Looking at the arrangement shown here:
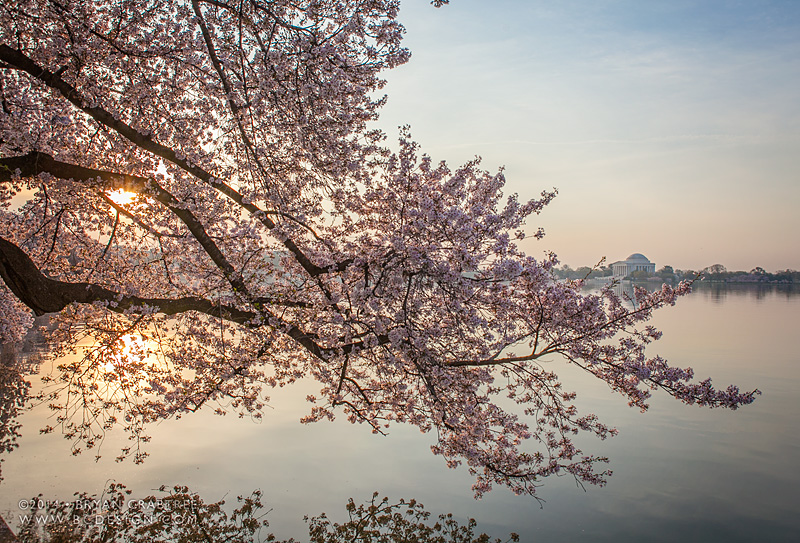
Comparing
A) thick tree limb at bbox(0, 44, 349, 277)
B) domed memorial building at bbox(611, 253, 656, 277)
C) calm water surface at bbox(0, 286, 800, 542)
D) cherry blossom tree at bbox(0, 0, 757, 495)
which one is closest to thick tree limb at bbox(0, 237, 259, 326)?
cherry blossom tree at bbox(0, 0, 757, 495)

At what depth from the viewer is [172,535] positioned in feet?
20.3

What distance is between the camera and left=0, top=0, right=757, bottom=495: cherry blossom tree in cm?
560

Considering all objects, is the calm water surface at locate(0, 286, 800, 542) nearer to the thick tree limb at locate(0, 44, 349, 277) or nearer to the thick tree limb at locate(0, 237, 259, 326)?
the thick tree limb at locate(0, 237, 259, 326)

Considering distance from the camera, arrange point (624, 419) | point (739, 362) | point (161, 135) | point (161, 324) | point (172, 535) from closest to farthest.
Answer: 1. point (172, 535)
2. point (161, 324)
3. point (161, 135)
4. point (624, 419)
5. point (739, 362)

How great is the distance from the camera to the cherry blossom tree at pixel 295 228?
560 cm

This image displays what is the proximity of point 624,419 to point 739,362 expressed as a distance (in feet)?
27.1

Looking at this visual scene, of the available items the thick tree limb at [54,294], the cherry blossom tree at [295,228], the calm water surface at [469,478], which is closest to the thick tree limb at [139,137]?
the cherry blossom tree at [295,228]

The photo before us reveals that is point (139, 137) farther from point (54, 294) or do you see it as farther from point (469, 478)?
point (469, 478)

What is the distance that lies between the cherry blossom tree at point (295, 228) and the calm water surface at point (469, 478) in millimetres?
1185

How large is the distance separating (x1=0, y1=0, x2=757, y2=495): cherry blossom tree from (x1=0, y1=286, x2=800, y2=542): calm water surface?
1.18 meters

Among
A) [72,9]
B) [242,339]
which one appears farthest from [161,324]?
[72,9]

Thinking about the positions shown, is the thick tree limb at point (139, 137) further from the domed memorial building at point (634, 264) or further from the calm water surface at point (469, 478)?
the domed memorial building at point (634, 264)

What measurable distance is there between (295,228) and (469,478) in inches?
202

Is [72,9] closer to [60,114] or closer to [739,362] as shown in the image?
[60,114]
